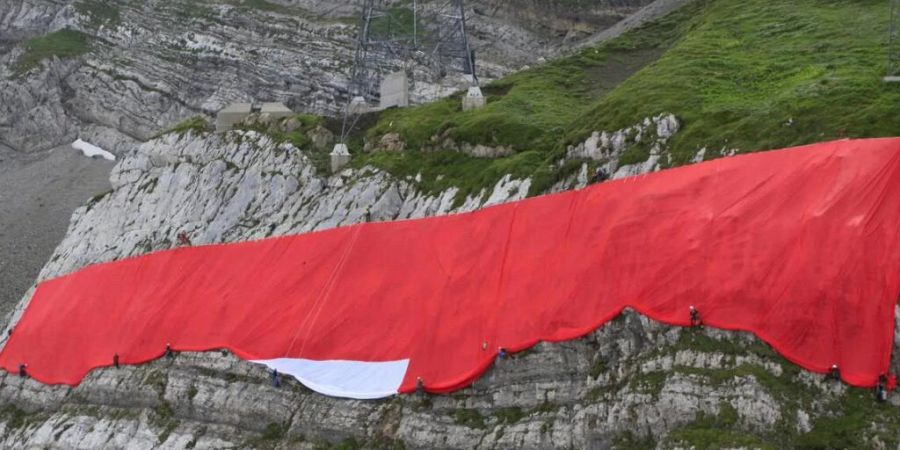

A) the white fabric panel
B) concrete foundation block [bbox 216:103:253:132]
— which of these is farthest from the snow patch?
the white fabric panel

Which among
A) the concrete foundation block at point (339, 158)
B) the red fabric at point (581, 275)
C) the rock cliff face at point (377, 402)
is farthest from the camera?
the concrete foundation block at point (339, 158)

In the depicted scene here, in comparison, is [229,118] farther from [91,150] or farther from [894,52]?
[91,150]

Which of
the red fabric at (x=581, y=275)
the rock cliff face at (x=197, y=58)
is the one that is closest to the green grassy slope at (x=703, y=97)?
the red fabric at (x=581, y=275)

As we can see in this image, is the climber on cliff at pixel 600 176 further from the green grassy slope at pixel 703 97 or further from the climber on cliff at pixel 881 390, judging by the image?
the climber on cliff at pixel 881 390

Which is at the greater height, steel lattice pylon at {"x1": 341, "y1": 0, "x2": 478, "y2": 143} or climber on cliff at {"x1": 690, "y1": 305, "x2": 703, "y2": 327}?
climber on cliff at {"x1": 690, "y1": 305, "x2": 703, "y2": 327}

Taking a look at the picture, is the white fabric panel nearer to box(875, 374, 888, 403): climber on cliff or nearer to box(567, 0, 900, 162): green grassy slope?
box(567, 0, 900, 162): green grassy slope
